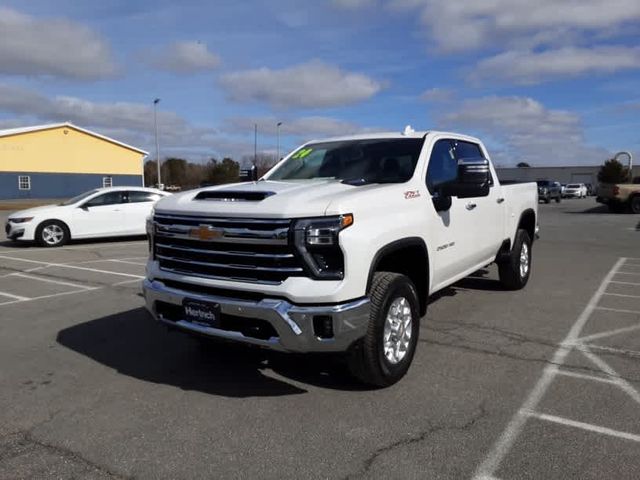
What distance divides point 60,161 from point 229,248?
4764cm

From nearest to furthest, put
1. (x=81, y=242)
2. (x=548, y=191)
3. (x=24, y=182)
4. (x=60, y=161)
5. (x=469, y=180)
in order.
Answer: (x=469, y=180) → (x=81, y=242) → (x=548, y=191) → (x=24, y=182) → (x=60, y=161)

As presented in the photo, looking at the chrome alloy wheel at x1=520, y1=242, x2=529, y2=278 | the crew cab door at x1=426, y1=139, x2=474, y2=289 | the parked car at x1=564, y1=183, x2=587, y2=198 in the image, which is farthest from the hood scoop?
the parked car at x1=564, y1=183, x2=587, y2=198

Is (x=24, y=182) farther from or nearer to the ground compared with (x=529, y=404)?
farther from the ground

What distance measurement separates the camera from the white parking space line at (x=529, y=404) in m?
3.16

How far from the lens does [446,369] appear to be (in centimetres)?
467

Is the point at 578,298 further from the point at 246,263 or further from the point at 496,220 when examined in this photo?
the point at 246,263

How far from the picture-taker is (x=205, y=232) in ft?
13.1

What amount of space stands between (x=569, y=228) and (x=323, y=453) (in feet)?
60.4

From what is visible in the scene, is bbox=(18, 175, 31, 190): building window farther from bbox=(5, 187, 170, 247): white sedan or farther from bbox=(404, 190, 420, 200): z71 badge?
bbox=(404, 190, 420, 200): z71 badge

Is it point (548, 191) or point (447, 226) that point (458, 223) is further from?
point (548, 191)

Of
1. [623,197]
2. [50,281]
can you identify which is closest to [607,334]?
[50,281]

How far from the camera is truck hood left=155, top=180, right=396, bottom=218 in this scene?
3727mm

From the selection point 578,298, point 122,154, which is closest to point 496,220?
point 578,298

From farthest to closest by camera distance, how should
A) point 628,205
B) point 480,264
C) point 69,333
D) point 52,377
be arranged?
point 628,205 < point 480,264 < point 69,333 < point 52,377
